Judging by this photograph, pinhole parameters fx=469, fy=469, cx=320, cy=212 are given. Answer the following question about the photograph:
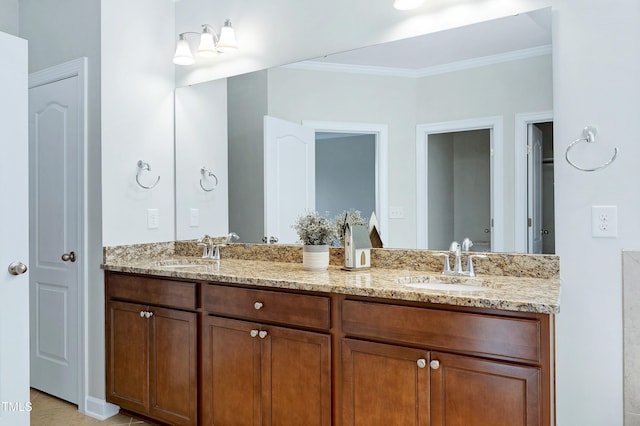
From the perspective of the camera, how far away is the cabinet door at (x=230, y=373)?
6.88ft

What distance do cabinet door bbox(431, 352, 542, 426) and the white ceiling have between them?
1.34 metres

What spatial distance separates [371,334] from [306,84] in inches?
57.1

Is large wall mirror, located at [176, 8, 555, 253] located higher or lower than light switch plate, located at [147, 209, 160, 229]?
higher

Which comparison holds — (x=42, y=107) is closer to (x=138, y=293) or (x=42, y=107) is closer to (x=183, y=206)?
(x=183, y=206)

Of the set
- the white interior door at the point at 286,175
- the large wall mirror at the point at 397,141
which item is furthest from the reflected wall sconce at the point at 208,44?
the white interior door at the point at 286,175

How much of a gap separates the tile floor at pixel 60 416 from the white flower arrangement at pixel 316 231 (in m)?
1.40

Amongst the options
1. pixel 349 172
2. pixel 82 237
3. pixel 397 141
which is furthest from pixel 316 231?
pixel 82 237

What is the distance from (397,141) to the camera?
2379 mm

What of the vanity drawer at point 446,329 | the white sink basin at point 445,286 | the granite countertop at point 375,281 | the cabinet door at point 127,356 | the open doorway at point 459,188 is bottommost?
the cabinet door at point 127,356

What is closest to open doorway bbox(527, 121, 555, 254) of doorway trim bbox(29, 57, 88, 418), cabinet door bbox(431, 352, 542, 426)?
cabinet door bbox(431, 352, 542, 426)

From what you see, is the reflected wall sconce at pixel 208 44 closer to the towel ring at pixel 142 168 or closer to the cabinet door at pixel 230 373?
the towel ring at pixel 142 168

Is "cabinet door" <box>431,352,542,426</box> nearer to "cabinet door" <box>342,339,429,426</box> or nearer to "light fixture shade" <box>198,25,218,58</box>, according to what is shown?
"cabinet door" <box>342,339,429,426</box>

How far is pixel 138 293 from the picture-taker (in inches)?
99.9

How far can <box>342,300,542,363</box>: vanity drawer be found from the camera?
59.3 inches
